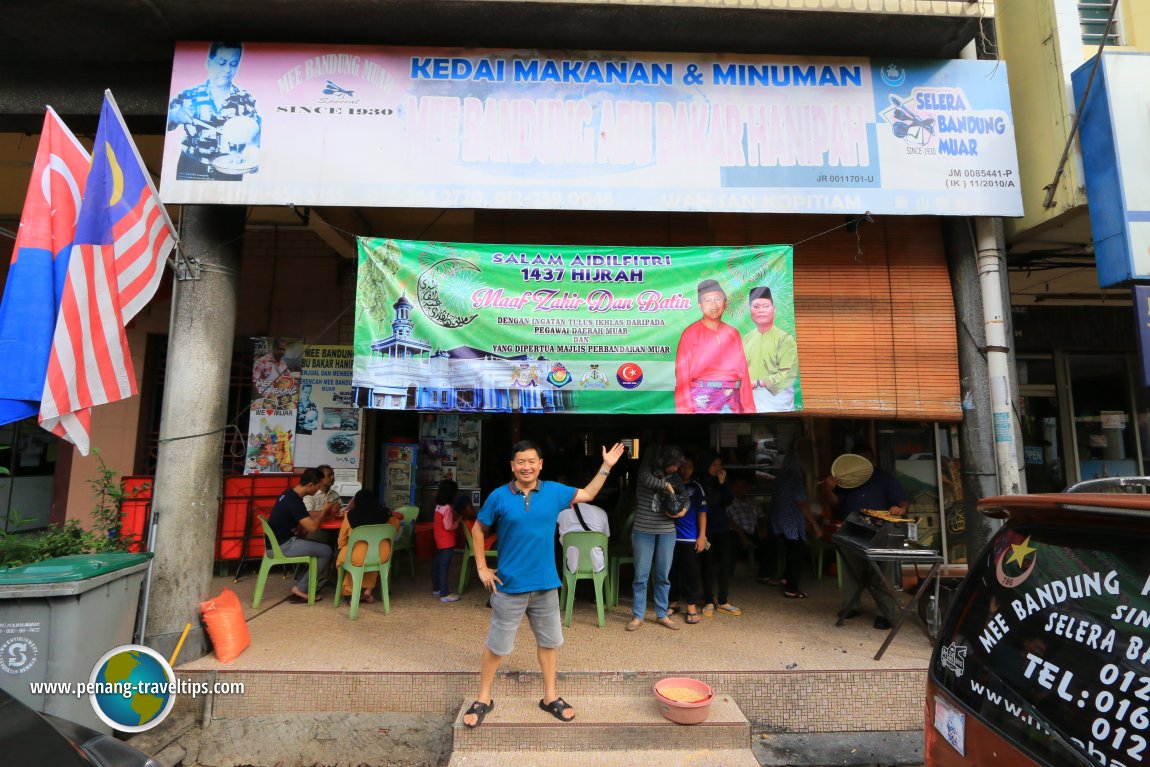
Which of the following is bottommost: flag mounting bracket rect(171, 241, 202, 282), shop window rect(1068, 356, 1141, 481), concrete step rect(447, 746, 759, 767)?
concrete step rect(447, 746, 759, 767)

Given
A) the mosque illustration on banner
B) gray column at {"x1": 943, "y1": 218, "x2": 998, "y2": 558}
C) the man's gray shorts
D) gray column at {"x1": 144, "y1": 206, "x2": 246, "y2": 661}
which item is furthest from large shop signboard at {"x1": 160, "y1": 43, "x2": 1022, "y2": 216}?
the man's gray shorts

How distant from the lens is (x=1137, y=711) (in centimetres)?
142

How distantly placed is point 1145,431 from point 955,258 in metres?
5.79

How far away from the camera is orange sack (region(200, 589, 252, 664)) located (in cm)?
449

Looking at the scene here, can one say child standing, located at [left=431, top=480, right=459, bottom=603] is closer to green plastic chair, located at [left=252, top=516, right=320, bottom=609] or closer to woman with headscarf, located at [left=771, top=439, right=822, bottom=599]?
green plastic chair, located at [left=252, top=516, right=320, bottom=609]

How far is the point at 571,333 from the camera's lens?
485cm

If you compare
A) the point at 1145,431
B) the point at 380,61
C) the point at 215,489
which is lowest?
the point at 215,489

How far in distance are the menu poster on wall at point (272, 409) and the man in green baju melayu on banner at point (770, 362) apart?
19.4ft

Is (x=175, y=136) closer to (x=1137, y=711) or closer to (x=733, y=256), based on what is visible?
(x=733, y=256)

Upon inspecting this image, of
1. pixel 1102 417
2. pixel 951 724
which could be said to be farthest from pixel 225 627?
pixel 1102 417

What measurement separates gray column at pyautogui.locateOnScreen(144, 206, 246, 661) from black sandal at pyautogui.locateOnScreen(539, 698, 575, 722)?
116 inches

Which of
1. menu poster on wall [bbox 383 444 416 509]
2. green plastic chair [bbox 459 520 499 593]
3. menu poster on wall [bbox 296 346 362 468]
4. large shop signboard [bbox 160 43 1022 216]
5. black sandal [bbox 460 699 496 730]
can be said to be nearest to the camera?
black sandal [bbox 460 699 496 730]

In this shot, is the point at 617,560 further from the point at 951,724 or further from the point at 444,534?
the point at 951,724

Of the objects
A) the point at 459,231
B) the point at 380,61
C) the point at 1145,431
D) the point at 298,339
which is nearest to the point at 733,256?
the point at 380,61
